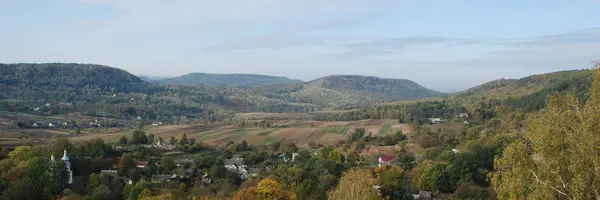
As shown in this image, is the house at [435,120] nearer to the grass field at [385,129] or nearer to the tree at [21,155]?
the grass field at [385,129]

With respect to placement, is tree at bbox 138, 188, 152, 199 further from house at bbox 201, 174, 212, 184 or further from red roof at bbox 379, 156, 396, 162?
red roof at bbox 379, 156, 396, 162

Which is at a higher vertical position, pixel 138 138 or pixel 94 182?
pixel 94 182

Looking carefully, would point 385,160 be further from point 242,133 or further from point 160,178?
point 242,133

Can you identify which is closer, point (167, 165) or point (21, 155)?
point (21, 155)

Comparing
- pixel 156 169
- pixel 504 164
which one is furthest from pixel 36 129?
pixel 504 164

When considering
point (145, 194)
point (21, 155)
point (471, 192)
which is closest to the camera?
point (145, 194)

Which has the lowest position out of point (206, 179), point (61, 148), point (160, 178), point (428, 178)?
point (206, 179)

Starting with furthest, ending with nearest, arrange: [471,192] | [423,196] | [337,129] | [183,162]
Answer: [337,129] → [183,162] → [423,196] → [471,192]

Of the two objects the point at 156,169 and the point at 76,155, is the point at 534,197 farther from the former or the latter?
the point at 76,155

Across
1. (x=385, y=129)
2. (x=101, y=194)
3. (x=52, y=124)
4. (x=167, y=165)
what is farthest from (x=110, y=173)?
(x=52, y=124)
